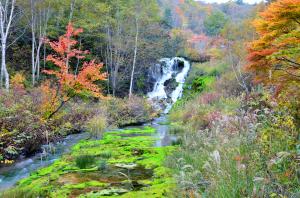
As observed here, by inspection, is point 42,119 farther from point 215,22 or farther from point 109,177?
point 215,22

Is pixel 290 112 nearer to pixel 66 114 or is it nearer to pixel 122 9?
pixel 66 114

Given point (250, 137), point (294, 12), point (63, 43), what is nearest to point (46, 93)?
point (63, 43)

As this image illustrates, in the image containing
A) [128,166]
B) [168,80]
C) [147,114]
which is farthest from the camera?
[168,80]

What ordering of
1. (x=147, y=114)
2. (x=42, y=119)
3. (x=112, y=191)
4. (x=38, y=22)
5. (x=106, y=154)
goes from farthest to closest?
(x=38, y=22) < (x=147, y=114) < (x=42, y=119) < (x=106, y=154) < (x=112, y=191)

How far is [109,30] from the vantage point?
2416cm

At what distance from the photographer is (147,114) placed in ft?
64.7

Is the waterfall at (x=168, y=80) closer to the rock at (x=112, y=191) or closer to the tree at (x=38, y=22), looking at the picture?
the tree at (x=38, y=22)

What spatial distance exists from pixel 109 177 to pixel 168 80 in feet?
75.8

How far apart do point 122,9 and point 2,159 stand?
18102 mm

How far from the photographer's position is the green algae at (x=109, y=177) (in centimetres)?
527

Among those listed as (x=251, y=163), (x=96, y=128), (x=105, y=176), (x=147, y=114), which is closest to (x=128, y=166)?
(x=105, y=176)

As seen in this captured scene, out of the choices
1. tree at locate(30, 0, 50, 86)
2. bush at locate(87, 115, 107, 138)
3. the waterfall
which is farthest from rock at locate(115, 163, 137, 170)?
the waterfall

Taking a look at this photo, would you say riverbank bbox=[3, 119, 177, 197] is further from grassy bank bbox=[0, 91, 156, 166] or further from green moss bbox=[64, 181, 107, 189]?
grassy bank bbox=[0, 91, 156, 166]

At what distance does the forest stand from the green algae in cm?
3
